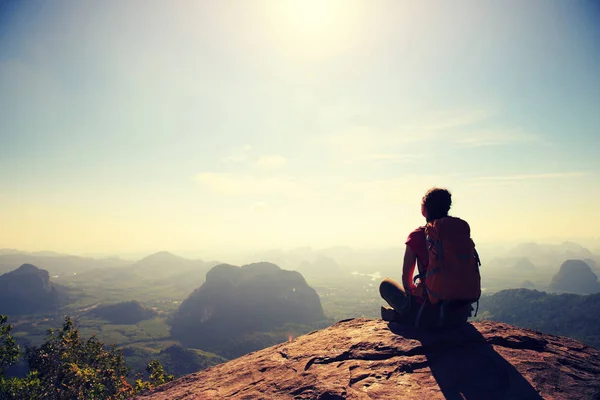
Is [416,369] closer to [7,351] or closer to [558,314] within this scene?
[7,351]

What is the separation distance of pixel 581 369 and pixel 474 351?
2.04m

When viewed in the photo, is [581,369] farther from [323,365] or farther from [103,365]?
[103,365]

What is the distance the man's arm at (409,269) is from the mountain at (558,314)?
169 metres

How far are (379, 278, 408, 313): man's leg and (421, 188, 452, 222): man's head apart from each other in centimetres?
228

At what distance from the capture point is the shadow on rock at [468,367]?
219 inches

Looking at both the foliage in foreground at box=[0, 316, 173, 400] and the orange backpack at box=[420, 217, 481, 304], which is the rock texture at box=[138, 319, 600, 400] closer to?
the orange backpack at box=[420, 217, 481, 304]

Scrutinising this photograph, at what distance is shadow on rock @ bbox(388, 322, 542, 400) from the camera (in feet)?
18.3

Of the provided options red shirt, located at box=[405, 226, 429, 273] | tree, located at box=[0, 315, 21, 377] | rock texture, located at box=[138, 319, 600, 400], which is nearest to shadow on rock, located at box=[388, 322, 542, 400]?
rock texture, located at box=[138, 319, 600, 400]

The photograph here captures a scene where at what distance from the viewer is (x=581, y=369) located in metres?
6.35

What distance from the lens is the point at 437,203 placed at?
771 centimetres

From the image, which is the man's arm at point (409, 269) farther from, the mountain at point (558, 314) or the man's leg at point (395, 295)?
the mountain at point (558, 314)

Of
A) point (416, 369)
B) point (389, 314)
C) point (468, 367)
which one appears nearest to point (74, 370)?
point (389, 314)

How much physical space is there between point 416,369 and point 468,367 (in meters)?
1.08

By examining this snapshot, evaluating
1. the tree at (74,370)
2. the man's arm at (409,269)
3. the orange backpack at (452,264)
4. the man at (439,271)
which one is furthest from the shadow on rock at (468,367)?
the tree at (74,370)
